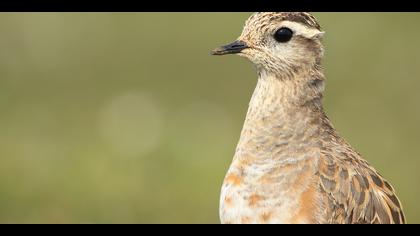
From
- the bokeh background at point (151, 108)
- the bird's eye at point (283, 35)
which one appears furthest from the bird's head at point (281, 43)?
the bokeh background at point (151, 108)

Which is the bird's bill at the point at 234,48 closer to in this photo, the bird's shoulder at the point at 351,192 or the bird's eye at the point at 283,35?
→ the bird's eye at the point at 283,35

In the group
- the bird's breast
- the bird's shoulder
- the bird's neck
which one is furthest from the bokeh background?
the bird's shoulder

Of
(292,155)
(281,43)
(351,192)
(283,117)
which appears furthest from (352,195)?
(281,43)

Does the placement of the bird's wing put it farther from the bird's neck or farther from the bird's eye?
the bird's eye

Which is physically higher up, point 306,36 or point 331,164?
point 306,36

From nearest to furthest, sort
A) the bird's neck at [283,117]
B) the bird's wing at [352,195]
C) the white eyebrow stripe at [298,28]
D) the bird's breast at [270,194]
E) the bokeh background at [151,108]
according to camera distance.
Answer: the bird's breast at [270,194], the bird's wing at [352,195], the bird's neck at [283,117], the white eyebrow stripe at [298,28], the bokeh background at [151,108]

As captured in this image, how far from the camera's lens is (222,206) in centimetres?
795

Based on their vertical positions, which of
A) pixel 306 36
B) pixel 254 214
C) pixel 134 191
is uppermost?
pixel 306 36

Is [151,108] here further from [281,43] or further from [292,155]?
[292,155]

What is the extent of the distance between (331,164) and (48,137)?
8654 millimetres

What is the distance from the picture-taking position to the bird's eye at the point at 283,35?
8336mm

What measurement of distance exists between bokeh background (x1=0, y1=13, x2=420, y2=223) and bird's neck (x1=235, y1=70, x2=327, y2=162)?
4.24 metres

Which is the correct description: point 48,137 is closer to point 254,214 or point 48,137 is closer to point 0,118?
point 0,118
